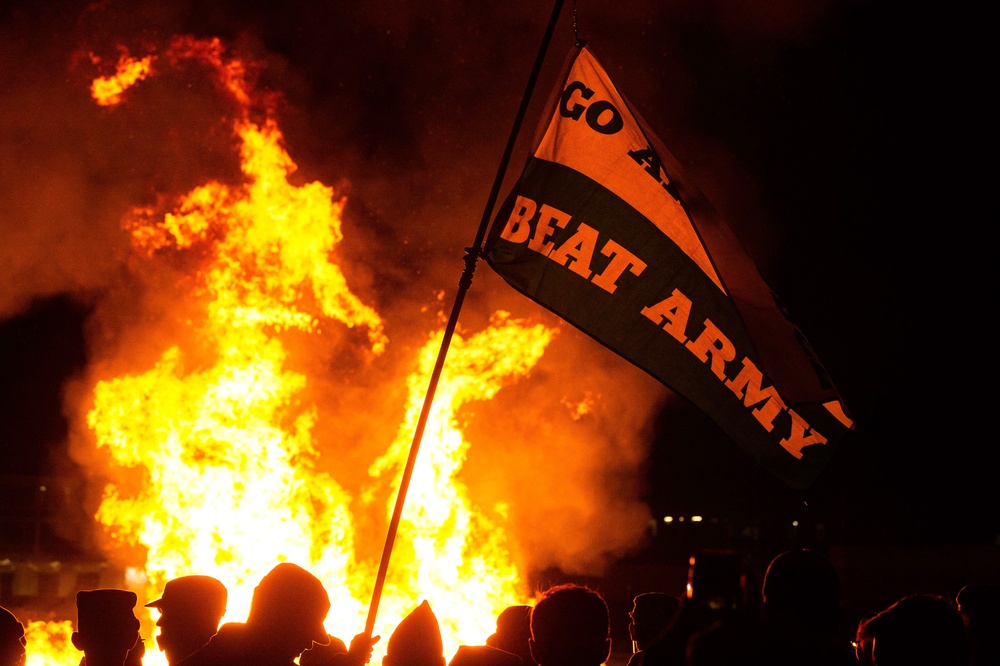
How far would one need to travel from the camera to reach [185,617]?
3.02 metres

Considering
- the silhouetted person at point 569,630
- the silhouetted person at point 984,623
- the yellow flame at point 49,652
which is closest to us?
the silhouetted person at point 569,630

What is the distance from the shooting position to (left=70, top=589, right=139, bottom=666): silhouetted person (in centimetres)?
319

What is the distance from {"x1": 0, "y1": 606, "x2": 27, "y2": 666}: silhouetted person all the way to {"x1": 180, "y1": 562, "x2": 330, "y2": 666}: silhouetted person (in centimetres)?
94

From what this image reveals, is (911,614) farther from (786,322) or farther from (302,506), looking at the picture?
(302,506)

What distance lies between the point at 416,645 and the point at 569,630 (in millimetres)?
657

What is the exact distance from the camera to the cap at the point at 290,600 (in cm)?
257

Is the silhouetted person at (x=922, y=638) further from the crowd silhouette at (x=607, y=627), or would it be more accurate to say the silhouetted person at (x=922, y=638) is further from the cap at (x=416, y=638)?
the cap at (x=416, y=638)

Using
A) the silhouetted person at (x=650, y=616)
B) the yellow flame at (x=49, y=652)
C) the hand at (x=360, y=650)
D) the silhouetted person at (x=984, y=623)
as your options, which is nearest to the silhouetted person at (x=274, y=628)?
the hand at (x=360, y=650)

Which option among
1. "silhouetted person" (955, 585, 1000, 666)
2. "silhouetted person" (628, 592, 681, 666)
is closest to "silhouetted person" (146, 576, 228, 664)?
"silhouetted person" (628, 592, 681, 666)

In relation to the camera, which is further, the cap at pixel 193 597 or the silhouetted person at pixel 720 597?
the cap at pixel 193 597

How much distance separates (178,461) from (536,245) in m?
6.59

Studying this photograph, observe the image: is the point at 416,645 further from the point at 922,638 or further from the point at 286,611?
the point at 922,638

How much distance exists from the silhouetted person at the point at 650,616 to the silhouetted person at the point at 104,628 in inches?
84.3

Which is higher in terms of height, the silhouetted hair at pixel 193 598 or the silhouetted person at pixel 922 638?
the silhouetted hair at pixel 193 598
